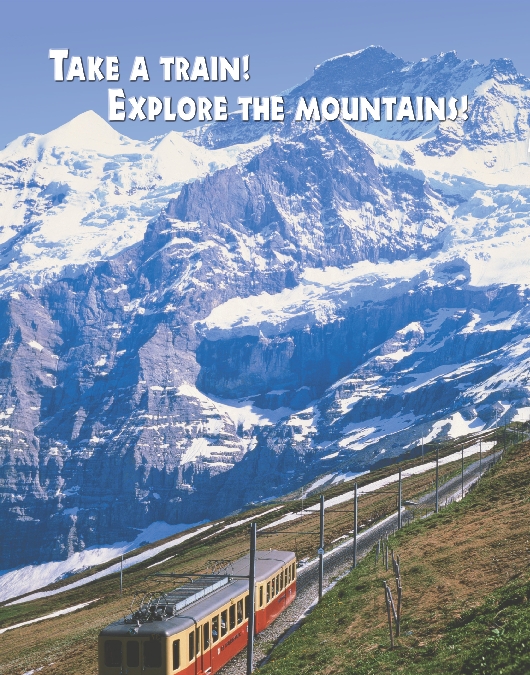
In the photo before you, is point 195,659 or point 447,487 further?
point 447,487

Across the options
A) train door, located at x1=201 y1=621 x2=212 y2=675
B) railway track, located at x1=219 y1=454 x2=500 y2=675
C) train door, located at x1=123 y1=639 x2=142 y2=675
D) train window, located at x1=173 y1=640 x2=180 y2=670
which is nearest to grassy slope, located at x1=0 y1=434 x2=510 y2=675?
railway track, located at x1=219 y1=454 x2=500 y2=675

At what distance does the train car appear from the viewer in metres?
41.7

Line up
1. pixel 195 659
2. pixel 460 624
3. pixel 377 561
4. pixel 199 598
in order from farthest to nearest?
1. pixel 377 561
2. pixel 199 598
3. pixel 195 659
4. pixel 460 624

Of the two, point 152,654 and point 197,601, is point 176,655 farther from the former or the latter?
point 197,601

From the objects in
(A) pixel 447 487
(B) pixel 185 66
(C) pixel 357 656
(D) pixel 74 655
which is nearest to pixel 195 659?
(C) pixel 357 656

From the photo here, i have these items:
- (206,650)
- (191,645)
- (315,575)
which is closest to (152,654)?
(191,645)

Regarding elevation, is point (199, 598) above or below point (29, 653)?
above

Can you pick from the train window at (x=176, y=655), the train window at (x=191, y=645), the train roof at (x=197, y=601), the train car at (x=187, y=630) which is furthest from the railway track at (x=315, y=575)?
the train window at (x=176, y=655)

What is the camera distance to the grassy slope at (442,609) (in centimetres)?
3600

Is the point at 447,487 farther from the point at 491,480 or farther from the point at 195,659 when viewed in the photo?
the point at 195,659

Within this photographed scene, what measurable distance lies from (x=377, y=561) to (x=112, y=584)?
316ft

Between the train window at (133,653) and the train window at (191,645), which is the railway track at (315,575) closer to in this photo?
the train window at (191,645)

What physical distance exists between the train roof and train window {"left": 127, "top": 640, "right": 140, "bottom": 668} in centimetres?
39

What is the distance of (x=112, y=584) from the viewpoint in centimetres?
15900
